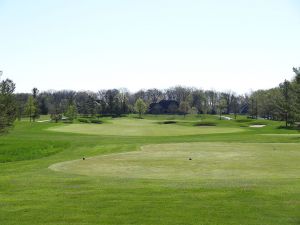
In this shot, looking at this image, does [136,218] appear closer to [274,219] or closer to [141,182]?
[274,219]

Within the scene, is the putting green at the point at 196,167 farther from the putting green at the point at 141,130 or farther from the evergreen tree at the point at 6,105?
the putting green at the point at 141,130

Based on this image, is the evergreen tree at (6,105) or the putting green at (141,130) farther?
the putting green at (141,130)

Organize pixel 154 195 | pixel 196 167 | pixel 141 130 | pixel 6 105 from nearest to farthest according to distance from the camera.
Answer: pixel 154 195, pixel 196 167, pixel 6 105, pixel 141 130

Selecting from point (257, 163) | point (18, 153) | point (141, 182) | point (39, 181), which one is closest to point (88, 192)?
point (141, 182)

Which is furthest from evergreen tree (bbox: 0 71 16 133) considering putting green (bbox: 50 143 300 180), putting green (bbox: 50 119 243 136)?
putting green (bbox: 50 119 243 136)

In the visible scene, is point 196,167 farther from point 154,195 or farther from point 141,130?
point 141,130

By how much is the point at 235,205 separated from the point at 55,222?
20.2 ft

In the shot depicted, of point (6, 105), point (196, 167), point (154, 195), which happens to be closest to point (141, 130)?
point (6, 105)

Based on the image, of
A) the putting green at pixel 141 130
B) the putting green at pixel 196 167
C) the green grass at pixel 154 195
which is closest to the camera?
the green grass at pixel 154 195

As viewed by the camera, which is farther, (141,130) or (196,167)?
(141,130)

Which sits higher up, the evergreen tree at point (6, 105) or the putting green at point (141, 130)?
the evergreen tree at point (6, 105)

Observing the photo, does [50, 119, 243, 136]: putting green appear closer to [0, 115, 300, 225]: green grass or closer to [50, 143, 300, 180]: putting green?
[50, 143, 300, 180]: putting green

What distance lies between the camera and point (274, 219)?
473 inches

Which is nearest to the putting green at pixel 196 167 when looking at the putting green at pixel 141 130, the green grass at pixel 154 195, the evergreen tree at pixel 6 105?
the green grass at pixel 154 195
